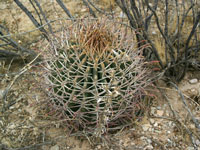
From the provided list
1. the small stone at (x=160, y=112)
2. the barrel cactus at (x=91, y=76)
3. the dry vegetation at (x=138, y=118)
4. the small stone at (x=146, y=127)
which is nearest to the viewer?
the barrel cactus at (x=91, y=76)

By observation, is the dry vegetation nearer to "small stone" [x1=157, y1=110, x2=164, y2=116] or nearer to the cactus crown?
"small stone" [x1=157, y1=110, x2=164, y2=116]

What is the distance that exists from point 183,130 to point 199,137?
0.37ft

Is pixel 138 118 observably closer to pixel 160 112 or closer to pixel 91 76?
pixel 160 112

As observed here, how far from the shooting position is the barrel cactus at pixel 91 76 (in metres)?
1.41

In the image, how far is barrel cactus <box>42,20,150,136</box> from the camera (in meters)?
1.41

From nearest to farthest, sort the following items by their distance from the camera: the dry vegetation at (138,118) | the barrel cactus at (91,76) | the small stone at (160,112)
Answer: the barrel cactus at (91,76), the dry vegetation at (138,118), the small stone at (160,112)

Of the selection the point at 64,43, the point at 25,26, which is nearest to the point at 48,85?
the point at 64,43

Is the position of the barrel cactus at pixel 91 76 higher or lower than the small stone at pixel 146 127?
higher

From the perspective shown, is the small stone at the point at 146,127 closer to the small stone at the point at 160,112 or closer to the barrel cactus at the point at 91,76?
the small stone at the point at 160,112

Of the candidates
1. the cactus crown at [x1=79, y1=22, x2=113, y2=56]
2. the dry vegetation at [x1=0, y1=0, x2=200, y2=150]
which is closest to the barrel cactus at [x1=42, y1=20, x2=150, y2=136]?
the cactus crown at [x1=79, y1=22, x2=113, y2=56]

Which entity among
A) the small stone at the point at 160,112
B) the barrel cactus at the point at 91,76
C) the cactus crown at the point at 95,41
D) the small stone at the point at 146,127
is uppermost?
the cactus crown at the point at 95,41

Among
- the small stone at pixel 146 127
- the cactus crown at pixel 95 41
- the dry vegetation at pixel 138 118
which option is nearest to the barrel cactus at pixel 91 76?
the cactus crown at pixel 95 41

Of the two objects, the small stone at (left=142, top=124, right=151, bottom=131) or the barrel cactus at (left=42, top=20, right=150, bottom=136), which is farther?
the small stone at (left=142, top=124, right=151, bottom=131)

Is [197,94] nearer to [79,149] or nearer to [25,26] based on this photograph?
[79,149]
